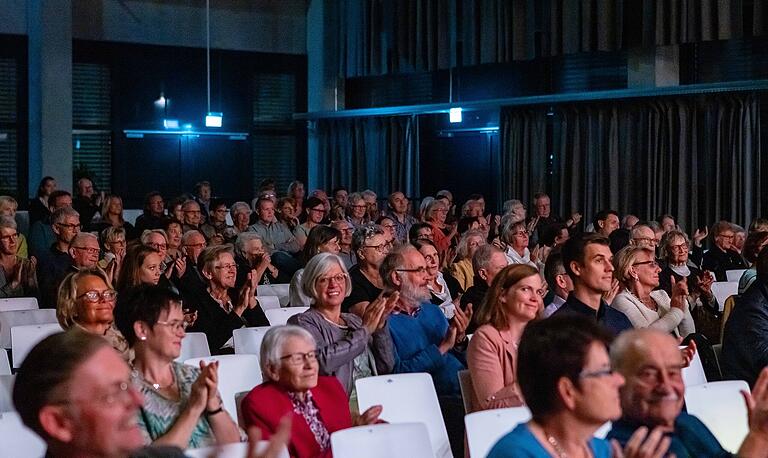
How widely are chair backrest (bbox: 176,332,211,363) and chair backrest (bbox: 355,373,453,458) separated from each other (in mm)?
1360

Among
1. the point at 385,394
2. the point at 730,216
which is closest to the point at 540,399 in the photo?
the point at 385,394

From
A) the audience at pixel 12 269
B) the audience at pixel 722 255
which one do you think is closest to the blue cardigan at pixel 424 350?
the audience at pixel 12 269

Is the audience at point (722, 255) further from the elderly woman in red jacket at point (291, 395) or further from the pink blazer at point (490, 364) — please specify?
the elderly woman in red jacket at point (291, 395)

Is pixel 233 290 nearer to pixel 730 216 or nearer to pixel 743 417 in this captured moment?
pixel 743 417

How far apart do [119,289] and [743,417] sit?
12.3 ft

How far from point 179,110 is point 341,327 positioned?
1149 cm

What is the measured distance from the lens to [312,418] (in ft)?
15.8

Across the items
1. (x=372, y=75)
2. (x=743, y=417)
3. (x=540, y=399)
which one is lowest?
(x=743, y=417)

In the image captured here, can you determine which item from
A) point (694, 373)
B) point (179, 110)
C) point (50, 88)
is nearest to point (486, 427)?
point (694, 373)

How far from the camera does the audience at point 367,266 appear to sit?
744 centimetres

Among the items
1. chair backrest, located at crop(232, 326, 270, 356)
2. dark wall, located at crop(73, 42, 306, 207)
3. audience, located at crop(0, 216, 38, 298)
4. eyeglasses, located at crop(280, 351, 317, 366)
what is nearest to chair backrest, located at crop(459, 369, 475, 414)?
eyeglasses, located at crop(280, 351, 317, 366)

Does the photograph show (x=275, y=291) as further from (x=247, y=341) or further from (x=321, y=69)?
(x=321, y=69)

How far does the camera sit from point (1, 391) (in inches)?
203

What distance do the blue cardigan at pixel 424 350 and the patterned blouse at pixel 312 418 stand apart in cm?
141
